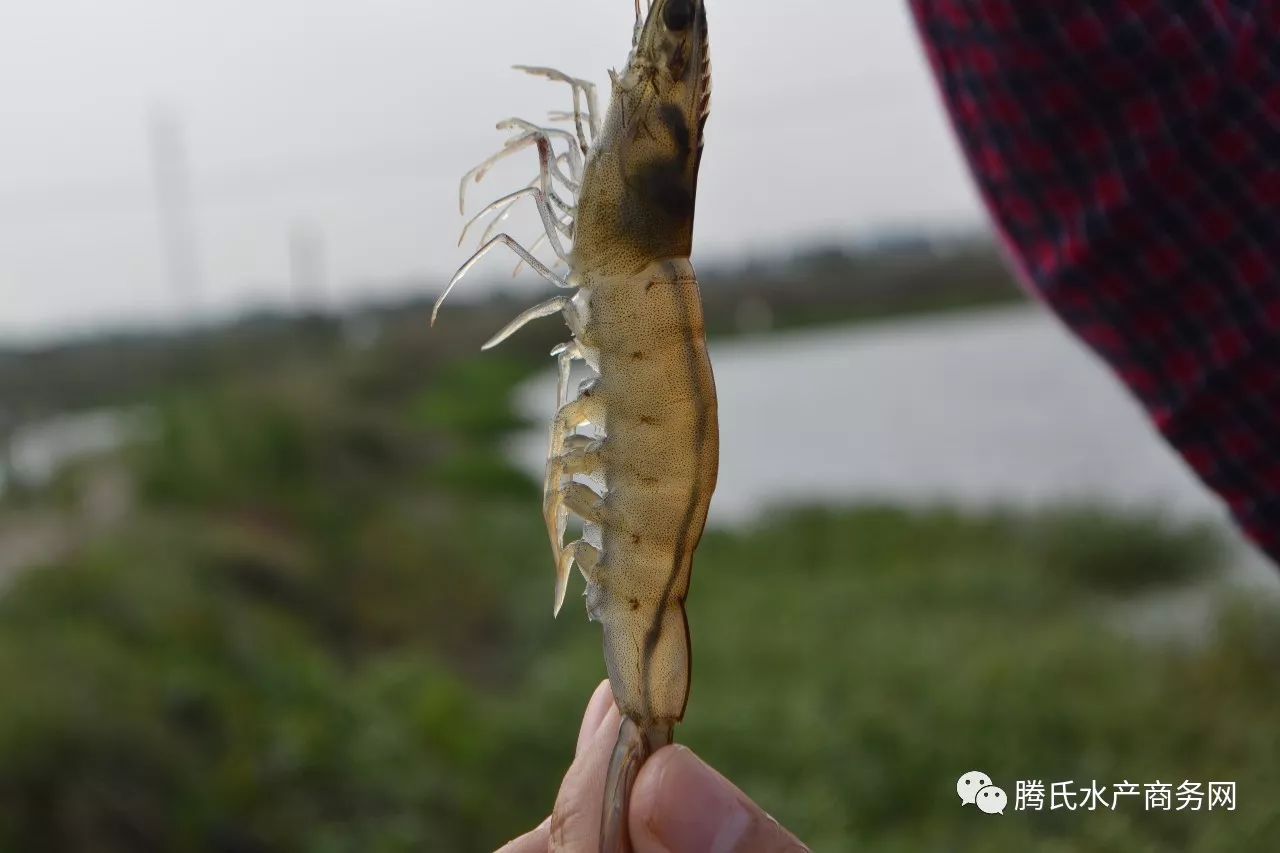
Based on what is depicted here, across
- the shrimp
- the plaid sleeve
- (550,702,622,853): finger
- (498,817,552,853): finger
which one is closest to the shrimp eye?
the shrimp

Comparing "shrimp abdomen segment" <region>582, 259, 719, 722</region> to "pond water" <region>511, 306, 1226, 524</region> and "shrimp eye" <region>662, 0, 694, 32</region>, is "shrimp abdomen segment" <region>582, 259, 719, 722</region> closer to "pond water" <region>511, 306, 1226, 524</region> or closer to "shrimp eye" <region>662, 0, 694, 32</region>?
"shrimp eye" <region>662, 0, 694, 32</region>

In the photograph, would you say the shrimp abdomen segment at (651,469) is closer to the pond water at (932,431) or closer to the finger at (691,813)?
the finger at (691,813)

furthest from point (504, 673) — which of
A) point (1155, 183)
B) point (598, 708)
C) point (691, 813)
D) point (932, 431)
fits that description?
point (932, 431)

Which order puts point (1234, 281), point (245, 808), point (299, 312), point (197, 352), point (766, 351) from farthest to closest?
point (766, 351)
point (299, 312)
point (197, 352)
point (245, 808)
point (1234, 281)

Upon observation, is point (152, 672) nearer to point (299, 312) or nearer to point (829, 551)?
point (829, 551)

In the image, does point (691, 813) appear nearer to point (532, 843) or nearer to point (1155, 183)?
point (532, 843)

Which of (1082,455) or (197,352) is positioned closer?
(1082,455)

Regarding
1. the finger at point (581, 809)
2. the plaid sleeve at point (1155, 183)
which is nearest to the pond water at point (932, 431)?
the plaid sleeve at point (1155, 183)

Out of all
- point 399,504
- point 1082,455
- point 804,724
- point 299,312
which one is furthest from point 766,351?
point 804,724
